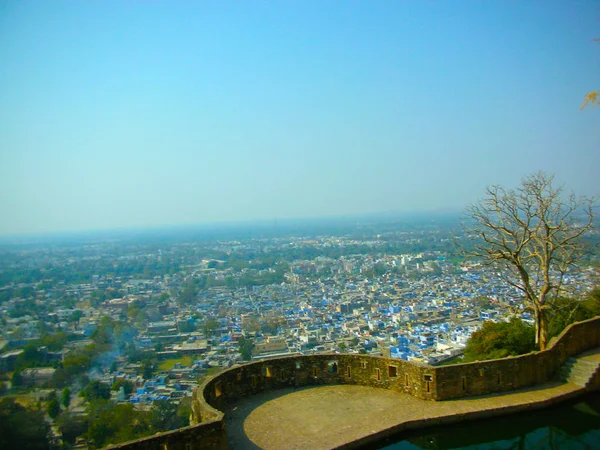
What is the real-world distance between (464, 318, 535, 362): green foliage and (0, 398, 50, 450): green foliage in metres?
15.9

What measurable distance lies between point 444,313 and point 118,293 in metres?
41.0

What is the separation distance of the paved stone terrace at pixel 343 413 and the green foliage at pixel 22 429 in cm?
1280

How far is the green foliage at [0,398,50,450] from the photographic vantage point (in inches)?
694

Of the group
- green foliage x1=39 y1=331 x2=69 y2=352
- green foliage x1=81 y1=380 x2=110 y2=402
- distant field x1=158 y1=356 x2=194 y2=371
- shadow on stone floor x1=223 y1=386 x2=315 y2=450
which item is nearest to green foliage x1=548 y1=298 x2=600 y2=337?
shadow on stone floor x1=223 y1=386 x2=315 y2=450

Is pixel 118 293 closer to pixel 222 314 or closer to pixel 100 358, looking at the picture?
pixel 222 314

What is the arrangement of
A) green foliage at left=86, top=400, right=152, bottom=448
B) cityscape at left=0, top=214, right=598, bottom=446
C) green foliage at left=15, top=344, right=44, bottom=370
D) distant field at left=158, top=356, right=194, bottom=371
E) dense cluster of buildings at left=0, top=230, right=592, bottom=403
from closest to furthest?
green foliage at left=86, top=400, right=152, bottom=448 < cityscape at left=0, top=214, right=598, bottom=446 < dense cluster of buildings at left=0, top=230, right=592, bottom=403 < distant field at left=158, top=356, right=194, bottom=371 < green foliage at left=15, top=344, right=44, bottom=370

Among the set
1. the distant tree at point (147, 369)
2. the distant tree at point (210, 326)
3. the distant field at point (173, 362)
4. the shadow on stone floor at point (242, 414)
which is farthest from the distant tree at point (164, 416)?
the distant tree at point (210, 326)

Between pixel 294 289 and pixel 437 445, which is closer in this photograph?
pixel 437 445

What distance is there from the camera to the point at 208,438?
7.18 metres

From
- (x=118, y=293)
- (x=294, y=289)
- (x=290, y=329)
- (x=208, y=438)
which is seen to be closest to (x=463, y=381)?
(x=208, y=438)

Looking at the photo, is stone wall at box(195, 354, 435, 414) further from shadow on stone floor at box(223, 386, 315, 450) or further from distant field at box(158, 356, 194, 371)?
distant field at box(158, 356, 194, 371)

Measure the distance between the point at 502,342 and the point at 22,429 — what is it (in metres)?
17.7

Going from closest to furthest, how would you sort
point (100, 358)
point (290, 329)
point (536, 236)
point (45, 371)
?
point (536, 236) < point (45, 371) < point (100, 358) < point (290, 329)

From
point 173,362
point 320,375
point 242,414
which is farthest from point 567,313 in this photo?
point 173,362
